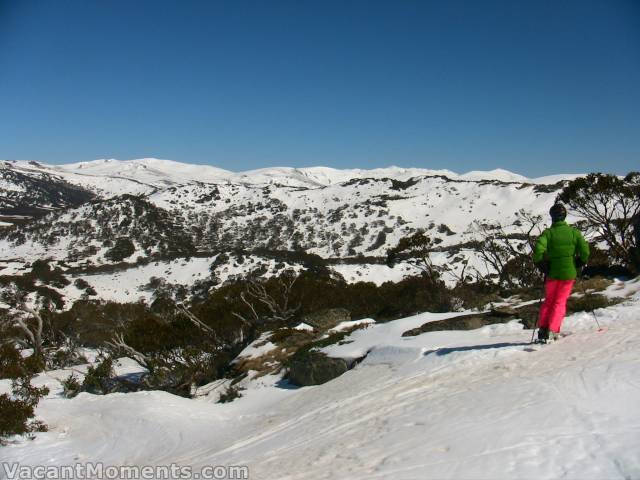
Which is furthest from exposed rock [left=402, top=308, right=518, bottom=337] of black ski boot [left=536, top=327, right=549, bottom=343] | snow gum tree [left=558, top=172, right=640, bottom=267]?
snow gum tree [left=558, top=172, right=640, bottom=267]

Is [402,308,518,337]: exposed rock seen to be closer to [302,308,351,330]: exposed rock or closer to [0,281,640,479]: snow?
[0,281,640,479]: snow

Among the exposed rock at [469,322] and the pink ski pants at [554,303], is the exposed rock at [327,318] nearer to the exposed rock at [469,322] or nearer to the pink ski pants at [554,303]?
the exposed rock at [469,322]

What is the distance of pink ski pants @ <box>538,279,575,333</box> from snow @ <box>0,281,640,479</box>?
15.6 inches

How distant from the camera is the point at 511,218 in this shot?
91688 mm

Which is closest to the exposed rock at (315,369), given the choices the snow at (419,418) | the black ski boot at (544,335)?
the snow at (419,418)

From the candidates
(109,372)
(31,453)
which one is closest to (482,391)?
(31,453)

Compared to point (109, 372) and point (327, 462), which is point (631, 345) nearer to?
point (327, 462)

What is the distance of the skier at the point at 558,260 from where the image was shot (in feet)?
23.7

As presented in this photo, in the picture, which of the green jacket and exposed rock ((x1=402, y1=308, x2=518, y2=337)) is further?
exposed rock ((x1=402, y1=308, x2=518, y2=337))

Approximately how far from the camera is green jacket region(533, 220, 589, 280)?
7207 mm

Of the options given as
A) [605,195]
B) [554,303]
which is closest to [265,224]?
[605,195]

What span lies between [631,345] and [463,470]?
431cm

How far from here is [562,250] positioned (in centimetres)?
725

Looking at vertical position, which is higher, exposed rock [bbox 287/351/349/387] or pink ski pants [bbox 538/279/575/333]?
pink ski pants [bbox 538/279/575/333]
